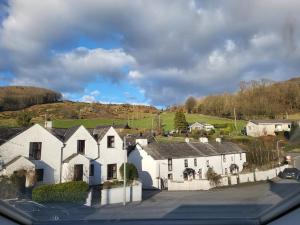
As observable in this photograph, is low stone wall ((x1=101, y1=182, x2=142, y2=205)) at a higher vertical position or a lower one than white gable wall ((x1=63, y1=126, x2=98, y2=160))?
lower

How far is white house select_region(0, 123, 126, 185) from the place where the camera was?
716 millimetres

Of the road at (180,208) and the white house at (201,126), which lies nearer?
the road at (180,208)

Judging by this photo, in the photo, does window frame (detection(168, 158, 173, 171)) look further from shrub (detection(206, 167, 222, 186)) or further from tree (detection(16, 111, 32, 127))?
tree (detection(16, 111, 32, 127))

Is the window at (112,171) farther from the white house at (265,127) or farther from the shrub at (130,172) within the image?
the white house at (265,127)

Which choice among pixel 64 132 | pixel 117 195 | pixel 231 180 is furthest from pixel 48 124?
pixel 231 180

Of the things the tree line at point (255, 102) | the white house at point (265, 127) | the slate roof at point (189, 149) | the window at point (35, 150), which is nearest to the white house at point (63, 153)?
the window at point (35, 150)

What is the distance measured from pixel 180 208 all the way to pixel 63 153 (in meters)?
0.33

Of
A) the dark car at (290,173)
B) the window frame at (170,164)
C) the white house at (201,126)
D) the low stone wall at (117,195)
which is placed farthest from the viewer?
the window frame at (170,164)

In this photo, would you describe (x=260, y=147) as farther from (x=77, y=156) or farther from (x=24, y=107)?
(x=24, y=107)

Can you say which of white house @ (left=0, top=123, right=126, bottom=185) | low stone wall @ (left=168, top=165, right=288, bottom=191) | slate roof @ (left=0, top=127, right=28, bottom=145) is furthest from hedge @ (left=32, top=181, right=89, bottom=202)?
low stone wall @ (left=168, top=165, right=288, bottom=191)

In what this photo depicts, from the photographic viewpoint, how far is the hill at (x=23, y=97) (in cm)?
77

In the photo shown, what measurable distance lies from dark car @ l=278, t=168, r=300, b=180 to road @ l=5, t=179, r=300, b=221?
5 cm

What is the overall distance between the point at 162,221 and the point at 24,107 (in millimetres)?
444

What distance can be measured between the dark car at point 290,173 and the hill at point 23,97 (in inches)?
21.0
